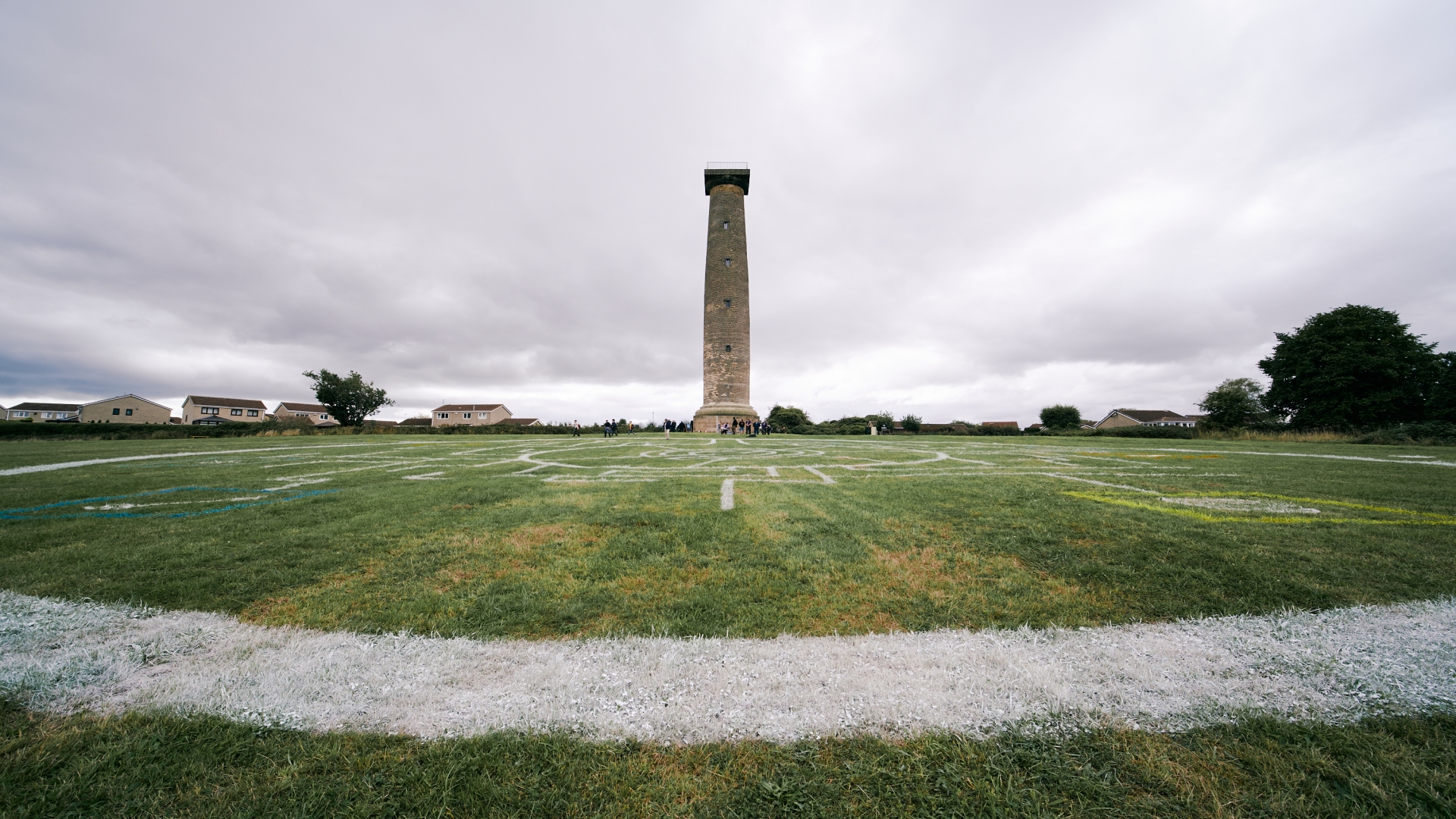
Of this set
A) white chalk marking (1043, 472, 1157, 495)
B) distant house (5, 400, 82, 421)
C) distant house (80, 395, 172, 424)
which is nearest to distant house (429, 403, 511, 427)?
distant house (80, 395, 172, 424)

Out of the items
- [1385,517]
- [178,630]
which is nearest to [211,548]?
[178,630]

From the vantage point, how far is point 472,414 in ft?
266

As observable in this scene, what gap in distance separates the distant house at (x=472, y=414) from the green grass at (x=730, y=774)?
8567cm

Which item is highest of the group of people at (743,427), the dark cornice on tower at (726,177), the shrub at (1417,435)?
the dark cornice on tower at (726,177)

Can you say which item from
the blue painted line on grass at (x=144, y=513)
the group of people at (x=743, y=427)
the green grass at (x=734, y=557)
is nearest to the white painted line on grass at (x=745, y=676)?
the green grass at (x=734, y=557)

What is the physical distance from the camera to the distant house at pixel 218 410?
7431 centimetres

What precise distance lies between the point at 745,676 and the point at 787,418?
42.6 meters

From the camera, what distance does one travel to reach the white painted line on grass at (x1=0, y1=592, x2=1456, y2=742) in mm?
2074

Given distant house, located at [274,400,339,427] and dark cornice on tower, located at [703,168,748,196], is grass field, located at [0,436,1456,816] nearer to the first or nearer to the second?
dark cornice on tower, located at [703,168,748,196]

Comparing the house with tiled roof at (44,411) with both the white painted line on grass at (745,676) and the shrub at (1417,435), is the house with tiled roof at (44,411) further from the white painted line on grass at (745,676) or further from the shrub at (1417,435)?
the shrub at (1417,435)

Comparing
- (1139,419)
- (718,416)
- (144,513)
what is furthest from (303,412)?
(1139,419)

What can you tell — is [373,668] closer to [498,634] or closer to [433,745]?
[498,634]

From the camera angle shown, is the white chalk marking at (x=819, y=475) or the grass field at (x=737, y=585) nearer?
the grass field at (x=737, y=585)

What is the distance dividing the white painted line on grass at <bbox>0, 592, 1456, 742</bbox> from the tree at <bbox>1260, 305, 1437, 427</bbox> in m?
48.4
